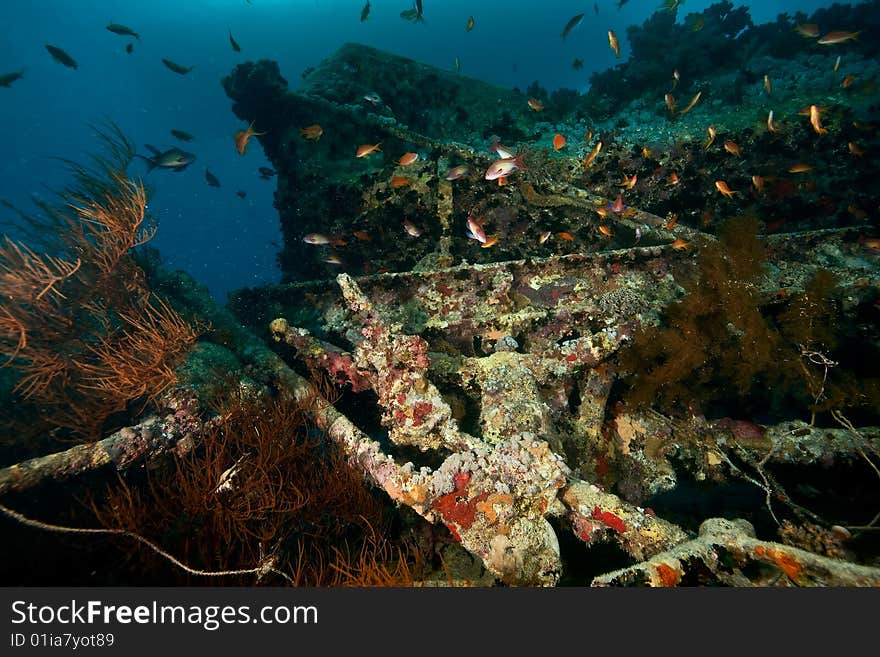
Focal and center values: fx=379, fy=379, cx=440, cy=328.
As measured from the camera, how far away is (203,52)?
2699 inches

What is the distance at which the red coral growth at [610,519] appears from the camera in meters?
2.99

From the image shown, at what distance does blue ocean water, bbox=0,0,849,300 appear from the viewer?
192ft

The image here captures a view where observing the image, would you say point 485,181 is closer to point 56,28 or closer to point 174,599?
point 174,599

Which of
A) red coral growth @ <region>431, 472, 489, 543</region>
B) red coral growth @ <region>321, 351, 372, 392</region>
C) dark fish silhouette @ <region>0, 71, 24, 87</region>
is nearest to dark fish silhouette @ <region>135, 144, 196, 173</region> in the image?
dark fish silhouette @ <region>0, 71, 24, 87</region>

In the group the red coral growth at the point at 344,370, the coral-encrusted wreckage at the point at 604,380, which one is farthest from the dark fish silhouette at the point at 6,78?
the red coral growth at the point at 344,370

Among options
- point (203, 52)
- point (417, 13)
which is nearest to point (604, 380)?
point (417, 13)

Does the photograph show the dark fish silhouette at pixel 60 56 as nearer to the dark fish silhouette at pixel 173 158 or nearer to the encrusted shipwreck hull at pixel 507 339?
the dark fish silhouette at pixel 173 158

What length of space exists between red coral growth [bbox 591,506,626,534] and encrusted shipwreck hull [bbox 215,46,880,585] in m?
0.02

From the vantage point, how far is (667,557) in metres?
2.46

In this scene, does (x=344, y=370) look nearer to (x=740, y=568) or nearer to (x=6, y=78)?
(x=740, y=568)

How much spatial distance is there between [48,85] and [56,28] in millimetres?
14630

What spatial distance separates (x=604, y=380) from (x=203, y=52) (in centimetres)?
9295


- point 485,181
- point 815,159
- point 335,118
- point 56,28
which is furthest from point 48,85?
point 815,159

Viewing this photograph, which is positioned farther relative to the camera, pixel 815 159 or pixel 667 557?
pixel 815 159
